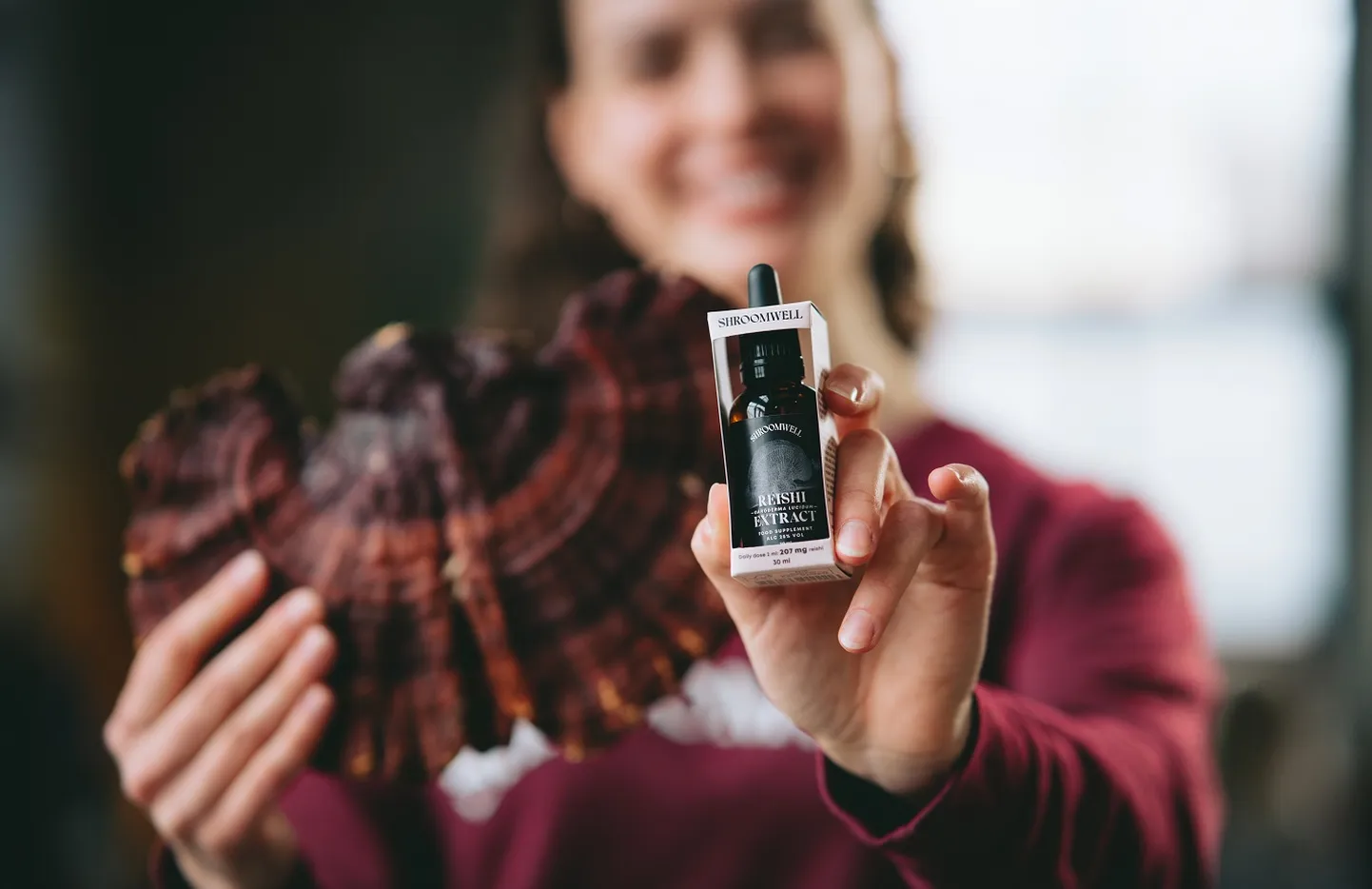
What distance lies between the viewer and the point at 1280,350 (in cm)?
115

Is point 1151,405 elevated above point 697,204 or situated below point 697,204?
below

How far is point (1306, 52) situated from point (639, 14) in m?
0.66

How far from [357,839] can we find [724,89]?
0.59m

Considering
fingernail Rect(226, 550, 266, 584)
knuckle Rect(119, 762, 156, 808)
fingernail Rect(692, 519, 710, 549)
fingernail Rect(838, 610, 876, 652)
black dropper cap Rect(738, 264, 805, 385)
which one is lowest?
knuckle Rect(119, 762, 156, 808)

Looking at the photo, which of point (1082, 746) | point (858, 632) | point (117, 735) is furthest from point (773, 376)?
point (117, 735)

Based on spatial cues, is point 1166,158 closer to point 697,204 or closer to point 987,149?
point 987,149

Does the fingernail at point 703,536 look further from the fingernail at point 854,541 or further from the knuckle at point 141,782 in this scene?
the knuckle at point 141,782

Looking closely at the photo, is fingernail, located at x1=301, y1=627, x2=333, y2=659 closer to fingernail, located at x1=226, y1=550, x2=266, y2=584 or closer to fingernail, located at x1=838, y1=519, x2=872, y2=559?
fingernail, located at x1=226, y1=550, x2=266, y2=584

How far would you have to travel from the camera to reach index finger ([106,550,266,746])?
2.26 ft

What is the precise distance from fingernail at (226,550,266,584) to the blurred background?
0.12 meters

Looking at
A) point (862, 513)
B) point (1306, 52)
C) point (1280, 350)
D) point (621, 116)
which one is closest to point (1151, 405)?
→ point (1280, 350)

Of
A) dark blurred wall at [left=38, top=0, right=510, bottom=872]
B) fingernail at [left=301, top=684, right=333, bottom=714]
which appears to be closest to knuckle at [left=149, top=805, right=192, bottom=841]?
fingernail at [left=301, top=684, right=333, bottom=714]

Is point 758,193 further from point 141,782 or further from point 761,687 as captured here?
point 141,782

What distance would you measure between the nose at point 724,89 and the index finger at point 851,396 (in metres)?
0.31
